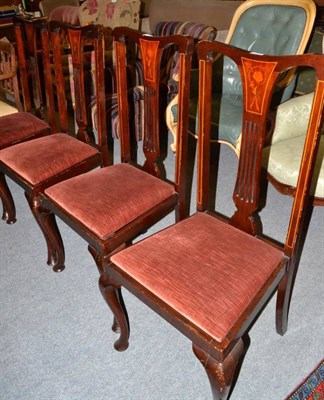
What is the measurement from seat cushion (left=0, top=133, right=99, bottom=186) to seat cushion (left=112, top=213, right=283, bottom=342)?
64cm

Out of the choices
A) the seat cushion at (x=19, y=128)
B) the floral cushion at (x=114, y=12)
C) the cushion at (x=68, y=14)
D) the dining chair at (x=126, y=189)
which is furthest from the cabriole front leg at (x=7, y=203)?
the cushion at (x=68, y=14)

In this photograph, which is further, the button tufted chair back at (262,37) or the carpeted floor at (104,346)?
the button tufted chair back at (262,37)

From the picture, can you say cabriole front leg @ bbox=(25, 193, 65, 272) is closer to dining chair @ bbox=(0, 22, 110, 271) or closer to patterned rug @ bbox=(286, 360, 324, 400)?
dining chair @ bbox=(0, 22, 110, 271)

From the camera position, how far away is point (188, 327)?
987 millimetres

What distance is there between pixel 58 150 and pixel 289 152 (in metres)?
1.06

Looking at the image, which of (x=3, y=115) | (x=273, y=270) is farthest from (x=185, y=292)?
(x=3, y=115)

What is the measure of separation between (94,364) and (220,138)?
134cm

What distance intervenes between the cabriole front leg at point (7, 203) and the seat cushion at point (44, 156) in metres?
0.22

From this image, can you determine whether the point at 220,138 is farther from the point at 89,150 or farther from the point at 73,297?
the point at 73,297

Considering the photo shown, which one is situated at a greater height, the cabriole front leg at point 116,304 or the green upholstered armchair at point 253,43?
the green upholstered armchair at point 253,43

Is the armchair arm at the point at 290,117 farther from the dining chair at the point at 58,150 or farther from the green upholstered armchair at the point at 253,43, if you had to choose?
the dining chair at the point at 58,150

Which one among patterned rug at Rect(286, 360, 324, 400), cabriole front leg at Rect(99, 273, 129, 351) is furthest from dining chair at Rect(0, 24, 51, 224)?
patterned rug at Rect(286, 360, 324, 400)

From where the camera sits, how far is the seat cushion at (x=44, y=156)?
64.1 inches

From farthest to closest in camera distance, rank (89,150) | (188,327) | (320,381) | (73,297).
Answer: (89,150)
(73,297)
(320,381)
(188,327)
